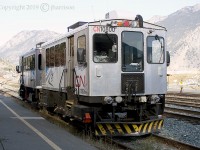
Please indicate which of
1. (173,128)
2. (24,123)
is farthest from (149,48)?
(24,123)

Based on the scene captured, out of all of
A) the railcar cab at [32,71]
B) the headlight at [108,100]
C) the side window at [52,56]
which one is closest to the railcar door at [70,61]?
the headlight at [108,100]

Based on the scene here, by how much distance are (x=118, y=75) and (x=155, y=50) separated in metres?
1.47

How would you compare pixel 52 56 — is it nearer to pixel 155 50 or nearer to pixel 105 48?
pixel 105 48

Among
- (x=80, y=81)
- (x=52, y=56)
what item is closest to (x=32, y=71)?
(x=52, y=56)

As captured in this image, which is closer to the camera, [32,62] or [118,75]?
[118,75]

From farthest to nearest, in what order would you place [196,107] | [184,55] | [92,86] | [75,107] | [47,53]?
[184,55] → [196,107] → [47,53] → [75,107] → [92,86]

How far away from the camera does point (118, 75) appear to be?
1047 centimetres

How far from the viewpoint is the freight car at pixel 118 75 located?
10281mm

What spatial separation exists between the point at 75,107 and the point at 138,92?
1.79 m

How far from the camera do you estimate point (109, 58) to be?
10453 mm

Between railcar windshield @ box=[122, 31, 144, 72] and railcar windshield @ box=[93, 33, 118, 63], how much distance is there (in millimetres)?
280

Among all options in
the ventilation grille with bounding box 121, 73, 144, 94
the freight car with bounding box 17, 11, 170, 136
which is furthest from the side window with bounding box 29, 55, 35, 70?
the ventilation grille with bounding box 121, 73, 144, 94

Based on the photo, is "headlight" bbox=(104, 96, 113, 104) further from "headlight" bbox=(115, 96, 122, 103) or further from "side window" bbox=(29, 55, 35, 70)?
"side window" bbox=(29, 55, 35, 70)

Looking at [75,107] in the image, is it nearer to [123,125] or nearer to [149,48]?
[123,125]
